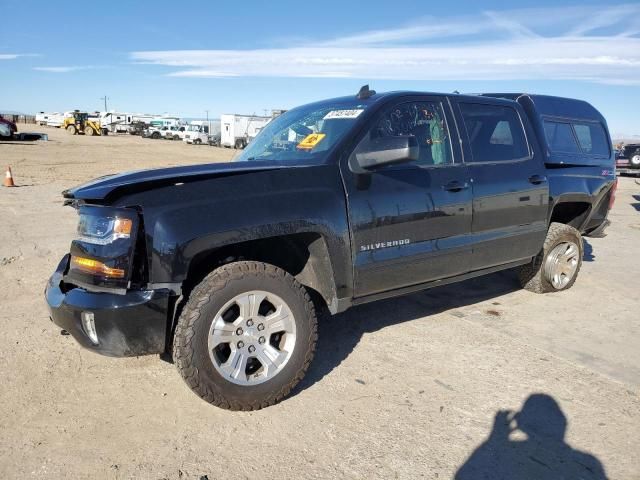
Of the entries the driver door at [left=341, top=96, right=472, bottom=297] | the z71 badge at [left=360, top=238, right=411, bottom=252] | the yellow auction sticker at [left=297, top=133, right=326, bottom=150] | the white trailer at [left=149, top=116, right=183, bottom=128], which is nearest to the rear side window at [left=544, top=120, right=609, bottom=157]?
the driver door at [left=341, top=96, right=472, bottom=297]

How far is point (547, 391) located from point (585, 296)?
2540mm

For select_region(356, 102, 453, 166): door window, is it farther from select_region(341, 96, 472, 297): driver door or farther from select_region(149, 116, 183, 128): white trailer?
select_region(149, 116, 183, 128): white trailer

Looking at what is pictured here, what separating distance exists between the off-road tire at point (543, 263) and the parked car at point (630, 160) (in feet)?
69.9

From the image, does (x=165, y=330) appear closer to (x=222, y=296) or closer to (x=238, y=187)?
(x=222, y=296)

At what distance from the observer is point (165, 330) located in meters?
2.78

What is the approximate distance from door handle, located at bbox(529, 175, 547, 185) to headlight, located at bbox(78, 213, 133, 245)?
3.42 metres

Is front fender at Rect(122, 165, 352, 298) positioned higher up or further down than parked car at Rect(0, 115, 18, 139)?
further down

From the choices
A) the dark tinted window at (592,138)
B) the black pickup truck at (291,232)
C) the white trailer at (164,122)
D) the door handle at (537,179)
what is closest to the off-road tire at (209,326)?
the black pickup truck at (291,232)

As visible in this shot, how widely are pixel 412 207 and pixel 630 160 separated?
24.1 m

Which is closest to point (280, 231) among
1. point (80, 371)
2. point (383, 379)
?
point (383, 379)

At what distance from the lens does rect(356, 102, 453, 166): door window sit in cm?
362

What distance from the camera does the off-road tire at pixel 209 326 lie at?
2.75 meters

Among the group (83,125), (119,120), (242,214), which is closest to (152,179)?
(242,214)

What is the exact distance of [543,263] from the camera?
5.15 meters
